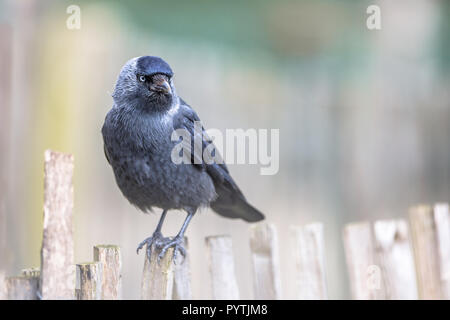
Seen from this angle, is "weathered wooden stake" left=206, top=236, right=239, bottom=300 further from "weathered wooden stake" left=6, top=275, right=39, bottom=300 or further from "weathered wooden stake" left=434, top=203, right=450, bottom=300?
"weathered wooden stake" left=434, top=203, right=450, bottom=300

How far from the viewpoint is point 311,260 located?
9.10ft

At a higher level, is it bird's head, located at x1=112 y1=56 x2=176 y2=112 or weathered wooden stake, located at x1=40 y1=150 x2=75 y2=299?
bird's head, located at x1=112 y1=56 x2=176 y2=112

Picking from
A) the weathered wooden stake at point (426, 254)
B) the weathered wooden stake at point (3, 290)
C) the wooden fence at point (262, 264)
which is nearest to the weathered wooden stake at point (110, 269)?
the wooden fence at point (262, 264)

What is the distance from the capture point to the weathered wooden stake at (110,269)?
85.6 inches

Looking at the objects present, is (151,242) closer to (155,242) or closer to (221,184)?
(155,242)

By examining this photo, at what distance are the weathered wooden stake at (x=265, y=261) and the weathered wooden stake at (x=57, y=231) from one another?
0.98 metres

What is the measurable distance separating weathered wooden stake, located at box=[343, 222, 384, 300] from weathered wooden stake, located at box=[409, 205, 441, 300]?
0.27 meters

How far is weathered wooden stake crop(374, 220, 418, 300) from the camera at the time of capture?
9.56 ft

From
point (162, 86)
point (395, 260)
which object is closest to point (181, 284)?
point (162, 86)

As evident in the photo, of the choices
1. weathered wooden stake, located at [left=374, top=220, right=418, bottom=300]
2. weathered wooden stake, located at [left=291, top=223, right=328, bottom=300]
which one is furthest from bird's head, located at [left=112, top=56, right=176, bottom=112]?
weathered wooden stake, located at [left=374, top=220, right=418, bottom=300]

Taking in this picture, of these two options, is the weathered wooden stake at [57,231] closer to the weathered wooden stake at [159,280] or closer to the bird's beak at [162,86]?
the weathered wooden stake at [159,280]

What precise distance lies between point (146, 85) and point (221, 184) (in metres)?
0.98

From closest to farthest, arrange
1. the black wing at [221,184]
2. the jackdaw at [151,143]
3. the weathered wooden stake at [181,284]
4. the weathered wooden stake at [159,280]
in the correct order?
the weathered wooden stake at [159,280] → the weathered wooden stake at [181,284] → the jackdaw at [151,143] → the black wing at [221,184]
